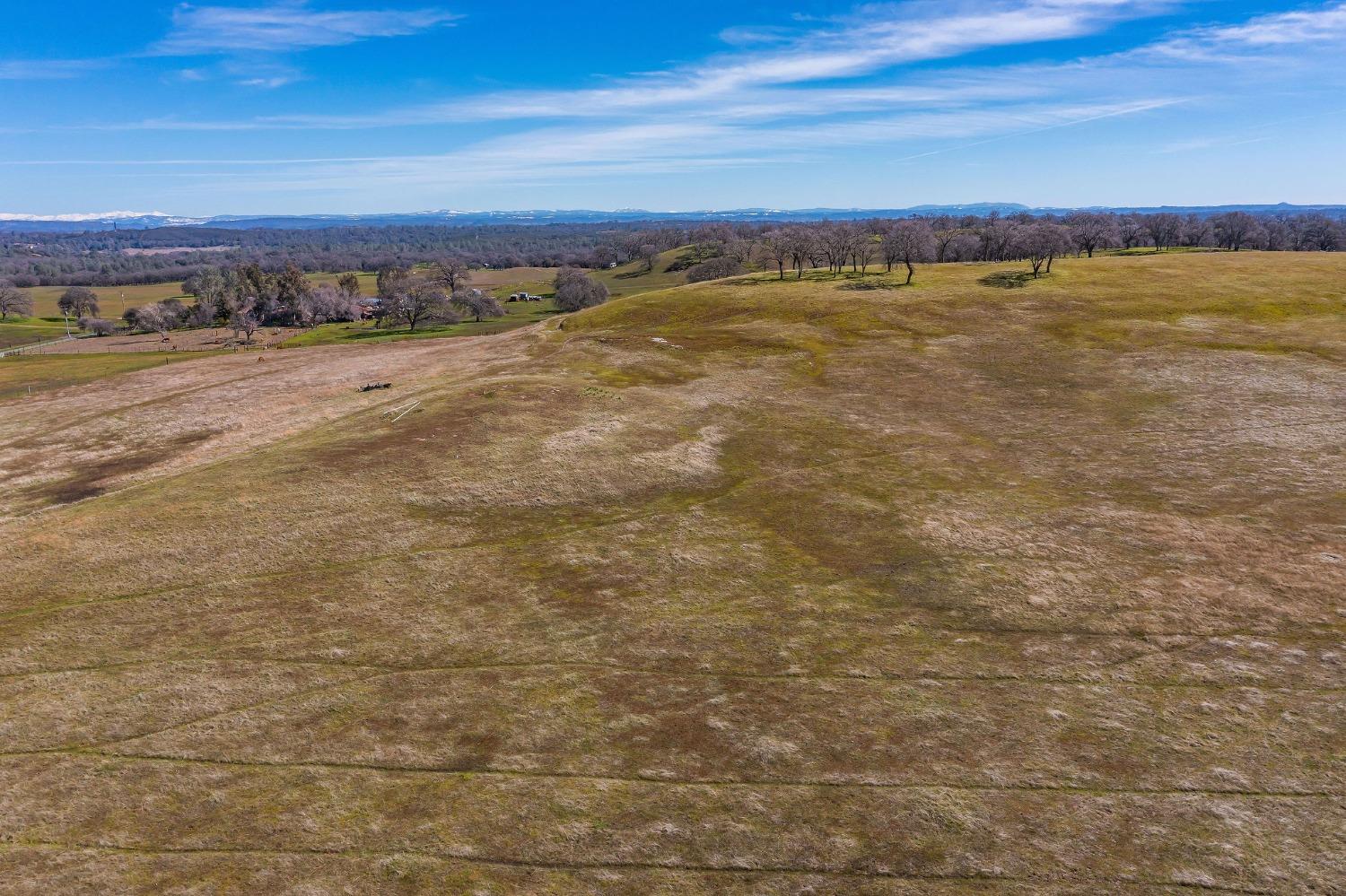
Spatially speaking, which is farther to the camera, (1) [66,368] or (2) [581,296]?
(2) [581,296]

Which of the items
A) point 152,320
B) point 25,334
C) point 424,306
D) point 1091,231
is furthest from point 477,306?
point 1091,231

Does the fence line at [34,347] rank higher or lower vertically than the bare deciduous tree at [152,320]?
lower

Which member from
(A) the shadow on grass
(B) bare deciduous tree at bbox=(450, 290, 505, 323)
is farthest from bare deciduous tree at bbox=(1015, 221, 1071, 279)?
(B) bare deciduous tree at bbox=(450, 290, 505, 323)

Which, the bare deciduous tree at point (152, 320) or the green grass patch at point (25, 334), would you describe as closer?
the green grass patch at point (25, 334)

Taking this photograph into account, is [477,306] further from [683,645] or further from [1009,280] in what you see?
[683,645]

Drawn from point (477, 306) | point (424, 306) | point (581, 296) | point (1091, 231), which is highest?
point (1091, 231)

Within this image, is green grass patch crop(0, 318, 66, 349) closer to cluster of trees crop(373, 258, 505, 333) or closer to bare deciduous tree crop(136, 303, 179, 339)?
bare deciduous tree crop(136, 303, 179, 339)

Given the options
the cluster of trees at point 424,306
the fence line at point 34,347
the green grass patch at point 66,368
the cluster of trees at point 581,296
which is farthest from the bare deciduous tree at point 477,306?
the fence line at point 34,347

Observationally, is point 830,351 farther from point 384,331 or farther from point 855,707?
point 384,331

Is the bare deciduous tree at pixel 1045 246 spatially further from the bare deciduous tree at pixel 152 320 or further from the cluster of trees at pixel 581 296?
the bare deciduous tree at pixel 152 320
